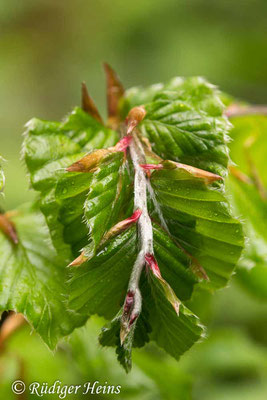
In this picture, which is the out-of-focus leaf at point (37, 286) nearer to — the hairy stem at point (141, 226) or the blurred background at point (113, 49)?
the hairy stem at point (141, 226)

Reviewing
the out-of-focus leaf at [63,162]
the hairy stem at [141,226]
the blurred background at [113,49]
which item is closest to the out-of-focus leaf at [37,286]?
the out-of-focus leaf at [63,162]

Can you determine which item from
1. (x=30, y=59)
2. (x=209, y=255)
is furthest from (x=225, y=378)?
(x=30, y=59)

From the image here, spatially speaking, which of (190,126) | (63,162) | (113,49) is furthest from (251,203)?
(113,49)

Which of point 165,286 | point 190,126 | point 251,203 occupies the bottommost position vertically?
point 251,203

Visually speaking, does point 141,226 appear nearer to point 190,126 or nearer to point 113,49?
point 190,126

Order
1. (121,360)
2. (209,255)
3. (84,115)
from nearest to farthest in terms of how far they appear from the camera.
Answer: (121,360) < (209,255) < (84,115)

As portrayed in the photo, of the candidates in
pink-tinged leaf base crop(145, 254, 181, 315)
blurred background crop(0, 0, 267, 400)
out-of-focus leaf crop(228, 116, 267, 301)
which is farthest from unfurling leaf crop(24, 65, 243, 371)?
blurred background crop(0, 0, 267, 400)

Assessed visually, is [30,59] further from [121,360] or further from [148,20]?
[121,360]
